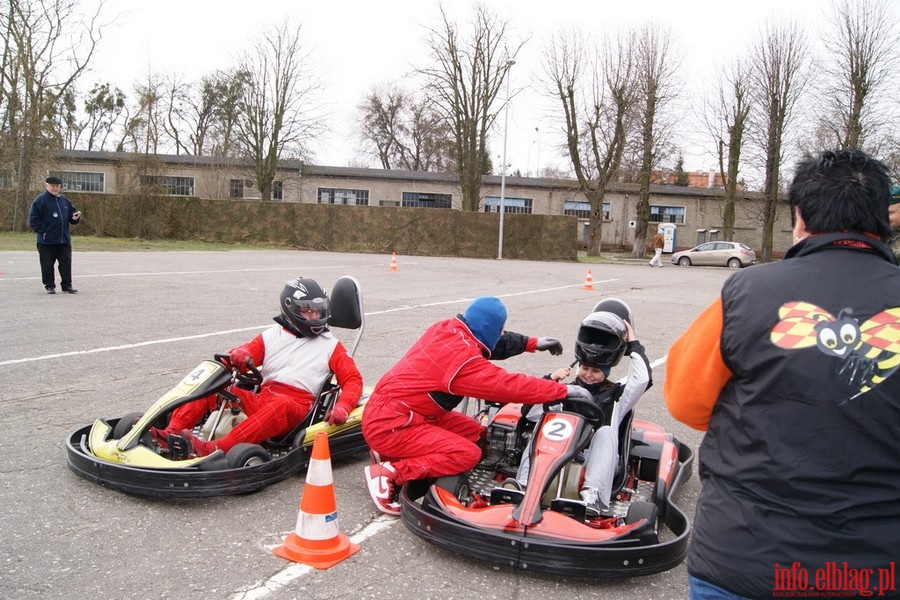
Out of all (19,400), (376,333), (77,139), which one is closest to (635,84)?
(376,333)

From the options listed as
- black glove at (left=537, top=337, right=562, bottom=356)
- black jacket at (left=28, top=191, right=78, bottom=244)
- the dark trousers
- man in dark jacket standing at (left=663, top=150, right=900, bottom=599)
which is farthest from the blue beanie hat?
the dark trousers

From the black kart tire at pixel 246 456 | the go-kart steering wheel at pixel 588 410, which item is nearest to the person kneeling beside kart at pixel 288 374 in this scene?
the black kart tire at pixel 246 456

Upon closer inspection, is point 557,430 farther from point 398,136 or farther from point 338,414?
point 398,136

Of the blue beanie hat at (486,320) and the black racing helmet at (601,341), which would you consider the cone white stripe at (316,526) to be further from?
the black racing helmet at (601,341)

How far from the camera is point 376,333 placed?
9.94m

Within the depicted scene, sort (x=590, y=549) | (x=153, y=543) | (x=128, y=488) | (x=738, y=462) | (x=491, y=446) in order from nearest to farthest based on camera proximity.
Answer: (x=738, y=462) → (x=590, y=549) → (x=153, y=543) → (x=128, y=488) → (x=491, y=446)

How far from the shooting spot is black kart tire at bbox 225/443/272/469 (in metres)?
4.12

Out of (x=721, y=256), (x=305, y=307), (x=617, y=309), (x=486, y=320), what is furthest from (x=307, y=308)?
(x=721, y=256)

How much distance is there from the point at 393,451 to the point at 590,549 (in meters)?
1.32

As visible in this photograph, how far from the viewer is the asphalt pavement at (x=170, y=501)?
3.27 m

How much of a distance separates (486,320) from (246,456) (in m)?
1.60

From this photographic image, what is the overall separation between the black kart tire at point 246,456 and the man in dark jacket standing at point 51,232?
9466 millimetres

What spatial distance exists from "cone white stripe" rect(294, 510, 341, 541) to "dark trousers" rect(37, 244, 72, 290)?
34.3 ft

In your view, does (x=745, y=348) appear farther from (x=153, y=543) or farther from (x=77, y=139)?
(x=77, y=139)
